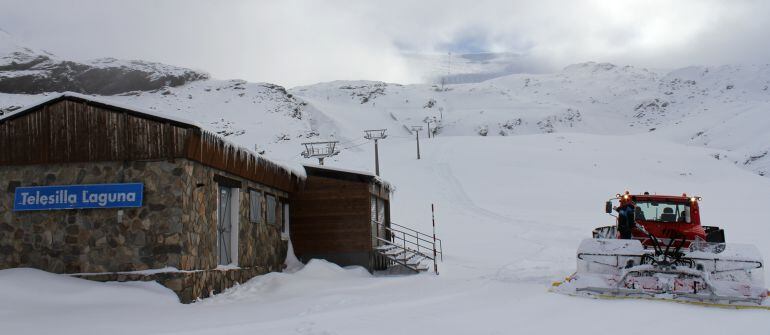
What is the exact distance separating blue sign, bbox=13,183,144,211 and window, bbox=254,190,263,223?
11.9 feet

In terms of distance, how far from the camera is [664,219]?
48.0ft

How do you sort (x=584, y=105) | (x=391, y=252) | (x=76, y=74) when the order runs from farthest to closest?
(x=584, y=105) → (x=76, y=74) → (x=391, y=252)

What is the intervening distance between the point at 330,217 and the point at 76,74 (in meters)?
93.1

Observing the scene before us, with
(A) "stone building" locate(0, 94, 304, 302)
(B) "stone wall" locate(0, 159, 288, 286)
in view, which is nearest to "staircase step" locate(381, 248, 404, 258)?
(A) "stone building" locate(0, 94, 304, 302)

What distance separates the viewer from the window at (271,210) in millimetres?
17122

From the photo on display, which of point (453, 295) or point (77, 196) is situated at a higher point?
point (77, 196)

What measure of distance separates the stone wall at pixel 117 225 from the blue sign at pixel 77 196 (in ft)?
0.43

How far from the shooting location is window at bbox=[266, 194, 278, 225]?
56.2 feet

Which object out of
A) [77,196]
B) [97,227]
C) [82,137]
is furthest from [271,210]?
[82,137]

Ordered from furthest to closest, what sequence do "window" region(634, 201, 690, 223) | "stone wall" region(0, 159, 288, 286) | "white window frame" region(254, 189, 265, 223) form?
1. "white window frame" region(254, 189, 265, 223)
2. "window" region(634, 201, 690, 223)
3. "stone wall" region(0, 159, 288, 286)

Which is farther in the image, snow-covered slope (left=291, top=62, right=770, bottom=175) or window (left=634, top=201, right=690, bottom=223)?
snow-covered slope (left=291, top=62, right=770, bottom=175)

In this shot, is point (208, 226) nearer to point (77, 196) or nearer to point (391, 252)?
point (77, 196)

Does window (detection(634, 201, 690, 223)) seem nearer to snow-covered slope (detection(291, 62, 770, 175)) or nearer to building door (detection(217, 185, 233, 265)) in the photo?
building door (detection(217, 185, 233, 265))

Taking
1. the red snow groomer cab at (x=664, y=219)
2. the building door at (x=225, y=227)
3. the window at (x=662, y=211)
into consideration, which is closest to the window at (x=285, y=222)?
the building door at (x=225, y=227)
